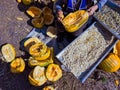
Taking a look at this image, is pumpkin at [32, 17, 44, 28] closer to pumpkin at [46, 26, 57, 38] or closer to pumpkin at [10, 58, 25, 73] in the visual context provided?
pumpkin at [46, 26, 57, 38]

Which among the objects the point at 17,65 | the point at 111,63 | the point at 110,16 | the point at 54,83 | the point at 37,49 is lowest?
the point at 54,83

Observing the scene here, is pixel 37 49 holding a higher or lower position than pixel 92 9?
lower

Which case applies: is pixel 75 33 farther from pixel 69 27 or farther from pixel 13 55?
pixel 13 55

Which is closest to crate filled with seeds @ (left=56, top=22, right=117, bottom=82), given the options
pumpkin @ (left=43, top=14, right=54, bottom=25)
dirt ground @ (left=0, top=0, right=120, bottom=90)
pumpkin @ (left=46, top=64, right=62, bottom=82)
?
pumpkin @ (left=46, top=64, right=62, bottom=82)

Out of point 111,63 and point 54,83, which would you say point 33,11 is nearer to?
point 54,83

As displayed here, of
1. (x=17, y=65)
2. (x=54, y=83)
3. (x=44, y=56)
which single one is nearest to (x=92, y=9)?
(x=44, y=56)

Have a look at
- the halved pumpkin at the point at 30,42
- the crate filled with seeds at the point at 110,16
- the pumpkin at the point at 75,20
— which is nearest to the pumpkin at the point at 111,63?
the crate filled with seeds at the point at 110,16

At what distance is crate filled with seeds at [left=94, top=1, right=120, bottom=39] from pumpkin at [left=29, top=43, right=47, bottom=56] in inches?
31.2

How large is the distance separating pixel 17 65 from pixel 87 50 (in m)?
0.89

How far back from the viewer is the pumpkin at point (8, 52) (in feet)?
12.8

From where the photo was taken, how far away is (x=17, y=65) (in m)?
3.79

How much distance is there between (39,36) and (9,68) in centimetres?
60

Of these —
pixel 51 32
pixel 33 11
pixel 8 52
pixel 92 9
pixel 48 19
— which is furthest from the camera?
pixel 33 11

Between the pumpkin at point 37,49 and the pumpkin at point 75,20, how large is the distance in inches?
14.5
